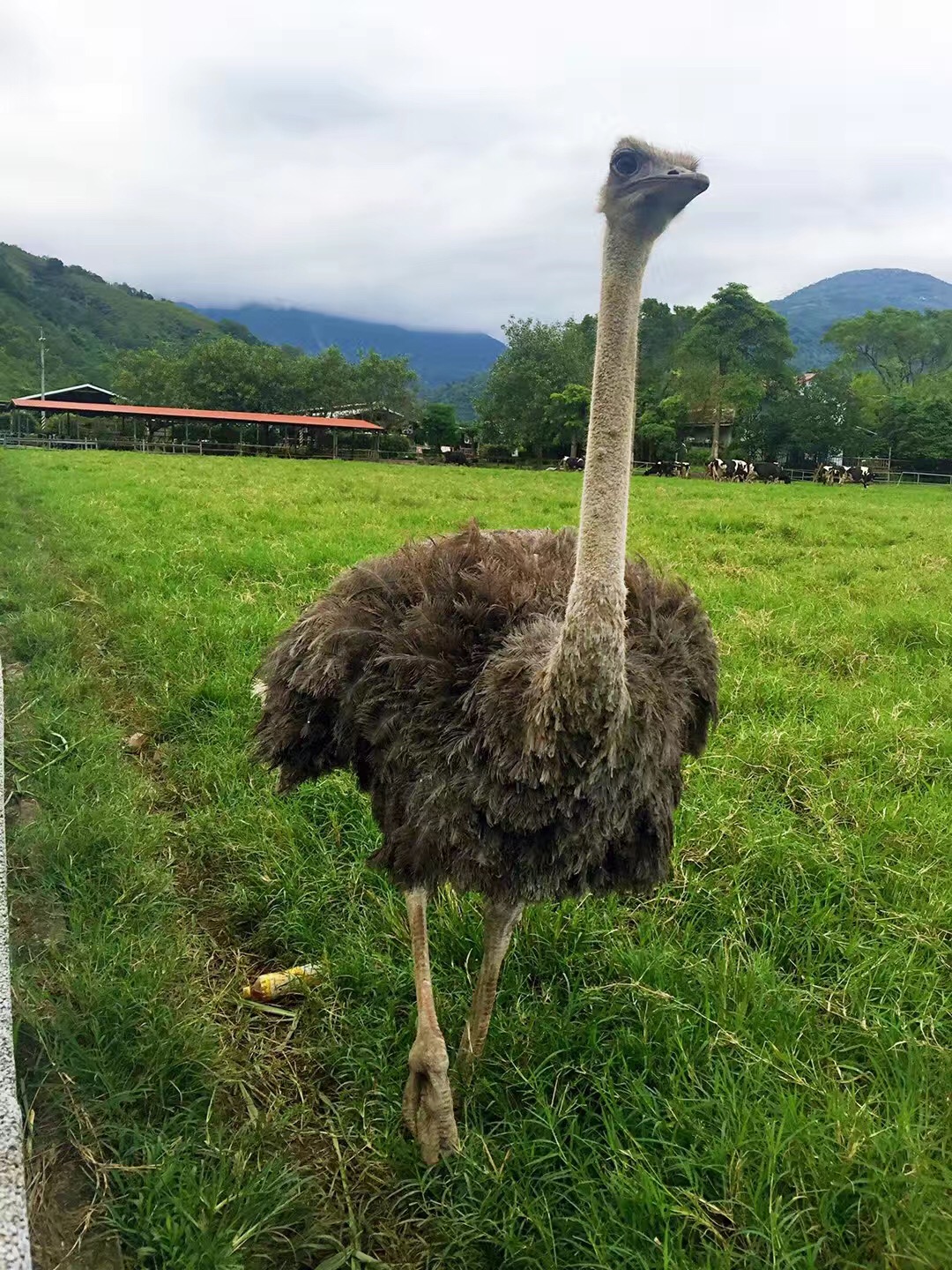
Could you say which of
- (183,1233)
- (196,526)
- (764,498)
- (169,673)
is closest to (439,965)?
(183,1233)

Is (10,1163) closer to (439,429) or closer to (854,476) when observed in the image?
(854,476)

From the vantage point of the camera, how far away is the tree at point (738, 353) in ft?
111

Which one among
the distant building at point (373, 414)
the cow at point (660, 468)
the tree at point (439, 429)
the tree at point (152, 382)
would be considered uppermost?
the tree at point (152, 382)

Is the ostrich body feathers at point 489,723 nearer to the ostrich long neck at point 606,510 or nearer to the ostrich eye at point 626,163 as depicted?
the ostrich long neck at point 606,510

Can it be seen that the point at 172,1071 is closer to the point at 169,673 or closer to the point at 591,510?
the point at 591,510

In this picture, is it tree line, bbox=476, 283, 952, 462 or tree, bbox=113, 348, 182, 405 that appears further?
tree, bbox=113, 348, 182, 405

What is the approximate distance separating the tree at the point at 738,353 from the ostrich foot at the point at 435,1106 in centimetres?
3380

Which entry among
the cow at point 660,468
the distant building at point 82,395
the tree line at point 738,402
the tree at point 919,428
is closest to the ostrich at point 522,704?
the tree line at point 738,402

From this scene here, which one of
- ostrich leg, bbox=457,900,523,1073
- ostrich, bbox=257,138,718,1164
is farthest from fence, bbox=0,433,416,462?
ostrich leg, bbox=457,900,523,1073

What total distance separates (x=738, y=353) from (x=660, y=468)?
9126mm

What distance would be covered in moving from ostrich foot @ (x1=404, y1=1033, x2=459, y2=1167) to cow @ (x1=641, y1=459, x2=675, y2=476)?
→ 2902 centimetres

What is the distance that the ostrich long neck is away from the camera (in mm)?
1697

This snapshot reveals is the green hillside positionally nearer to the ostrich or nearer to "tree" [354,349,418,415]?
"tree" [354,349,418,415]

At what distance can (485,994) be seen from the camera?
2.21 meters
